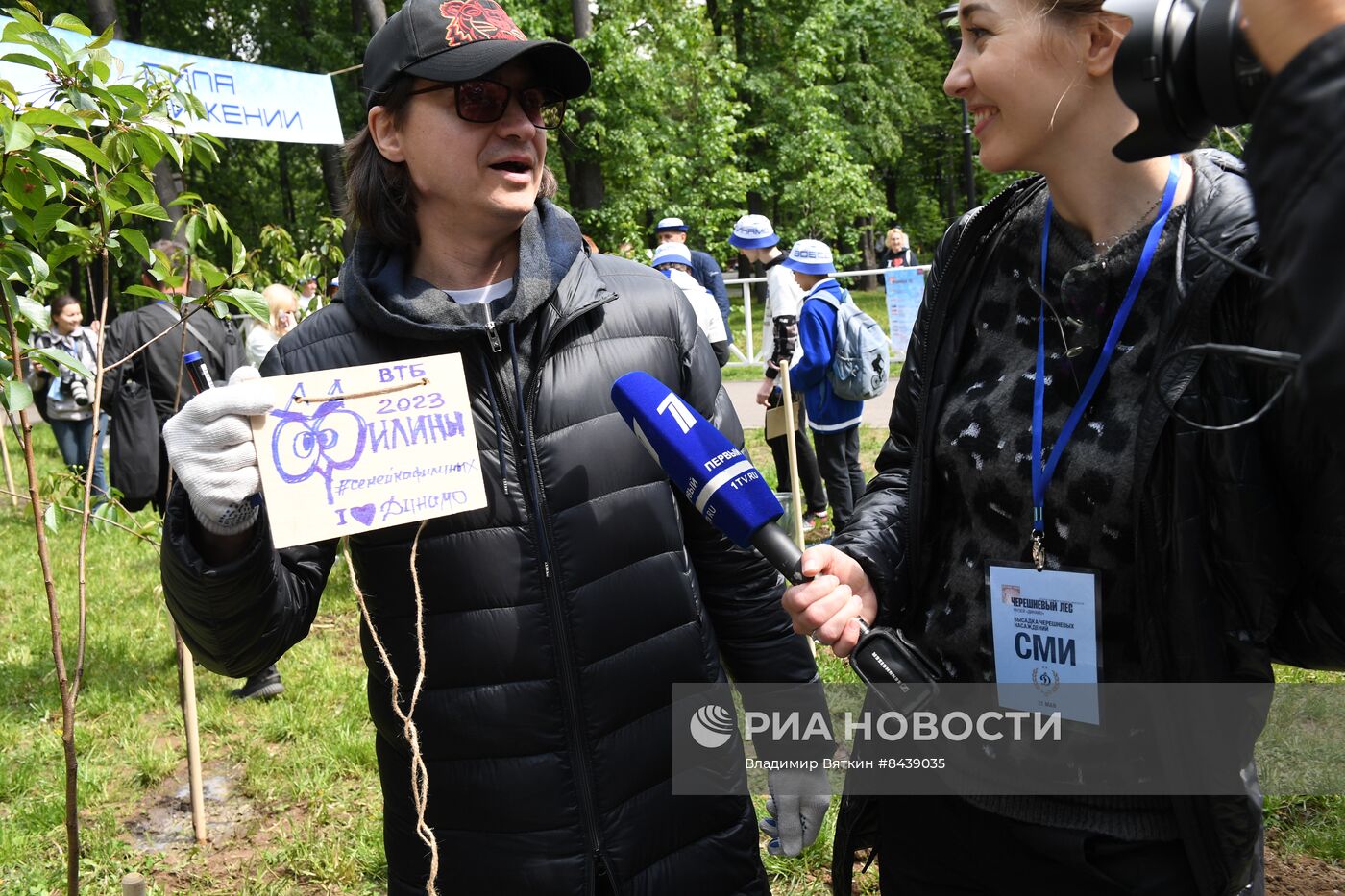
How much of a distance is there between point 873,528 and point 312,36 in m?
22.1

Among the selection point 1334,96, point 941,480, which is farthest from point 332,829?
point 1334,96

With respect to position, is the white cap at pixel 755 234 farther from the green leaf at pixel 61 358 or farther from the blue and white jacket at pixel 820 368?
the green leaf at pixel 61 358

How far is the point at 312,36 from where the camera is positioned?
21.0 meters

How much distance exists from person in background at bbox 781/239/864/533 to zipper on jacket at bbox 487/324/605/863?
16.0 ft

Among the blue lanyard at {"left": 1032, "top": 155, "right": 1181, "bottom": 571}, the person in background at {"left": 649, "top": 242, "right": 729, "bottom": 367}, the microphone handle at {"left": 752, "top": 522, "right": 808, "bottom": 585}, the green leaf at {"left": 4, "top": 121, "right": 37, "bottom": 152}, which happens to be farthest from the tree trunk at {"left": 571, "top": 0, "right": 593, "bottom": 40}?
the microphone handle at {"left": 752, "top": 522, "right": 808, "bottom": 585}

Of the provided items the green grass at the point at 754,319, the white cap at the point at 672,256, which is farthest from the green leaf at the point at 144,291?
the green grass at the point at 754,319

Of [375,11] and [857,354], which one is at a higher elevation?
[375,11]

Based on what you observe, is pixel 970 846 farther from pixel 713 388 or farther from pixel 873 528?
pixel 713 388

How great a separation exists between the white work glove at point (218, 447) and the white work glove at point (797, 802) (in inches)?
46.1

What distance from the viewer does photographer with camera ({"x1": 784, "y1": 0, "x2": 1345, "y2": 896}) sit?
1.38 meters

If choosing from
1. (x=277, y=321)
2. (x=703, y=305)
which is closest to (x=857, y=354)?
(x=703, y=305)

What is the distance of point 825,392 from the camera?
693cm

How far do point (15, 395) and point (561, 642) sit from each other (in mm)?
1070

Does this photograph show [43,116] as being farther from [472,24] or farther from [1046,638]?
[1046,638]
